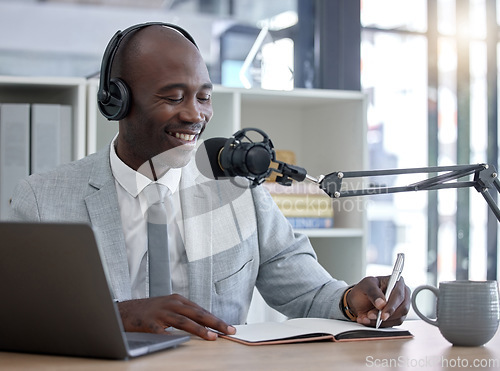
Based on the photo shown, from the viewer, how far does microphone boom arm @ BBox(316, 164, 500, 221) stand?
45.3 inches

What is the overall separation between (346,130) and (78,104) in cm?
101

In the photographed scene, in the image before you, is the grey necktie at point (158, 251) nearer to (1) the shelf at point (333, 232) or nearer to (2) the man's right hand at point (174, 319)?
(2) the man's right hand at point (174, 319)

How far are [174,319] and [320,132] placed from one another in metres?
1.72

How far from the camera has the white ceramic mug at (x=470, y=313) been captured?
113 centimetres

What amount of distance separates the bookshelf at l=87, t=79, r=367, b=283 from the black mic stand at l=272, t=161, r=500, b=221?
1305 millimetres

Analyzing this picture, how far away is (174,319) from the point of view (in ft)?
3.83

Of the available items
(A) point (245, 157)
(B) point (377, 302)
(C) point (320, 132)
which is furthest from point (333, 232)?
(A) point (245, 157)

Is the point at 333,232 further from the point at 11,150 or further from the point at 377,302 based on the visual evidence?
the point at 377,302

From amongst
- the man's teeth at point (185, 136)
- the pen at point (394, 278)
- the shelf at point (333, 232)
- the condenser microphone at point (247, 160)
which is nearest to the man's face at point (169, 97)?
the man's teeth at point (185, 136)

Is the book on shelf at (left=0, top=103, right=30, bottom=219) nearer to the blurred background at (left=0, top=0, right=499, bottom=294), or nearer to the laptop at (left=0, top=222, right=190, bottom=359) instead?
the blurred background at (left=0, top=0, right=499, bottom=294)

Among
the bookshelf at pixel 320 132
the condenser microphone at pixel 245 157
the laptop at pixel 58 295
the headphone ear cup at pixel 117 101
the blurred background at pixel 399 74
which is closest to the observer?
the laptop at pixel 58 295

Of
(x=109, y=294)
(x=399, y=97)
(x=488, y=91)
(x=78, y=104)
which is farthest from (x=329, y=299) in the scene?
(x=488, y=91)

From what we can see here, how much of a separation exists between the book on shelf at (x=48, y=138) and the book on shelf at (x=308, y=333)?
1.23 meters

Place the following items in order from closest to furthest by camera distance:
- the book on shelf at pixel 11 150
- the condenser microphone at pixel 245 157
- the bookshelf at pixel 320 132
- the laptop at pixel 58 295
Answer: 1. the laptop at pixel 58 295
2. the condenser microphone at pixel 245 157
3. the book on shelf at pixel 11 150
4. the bookshelf at pixel 320 132
